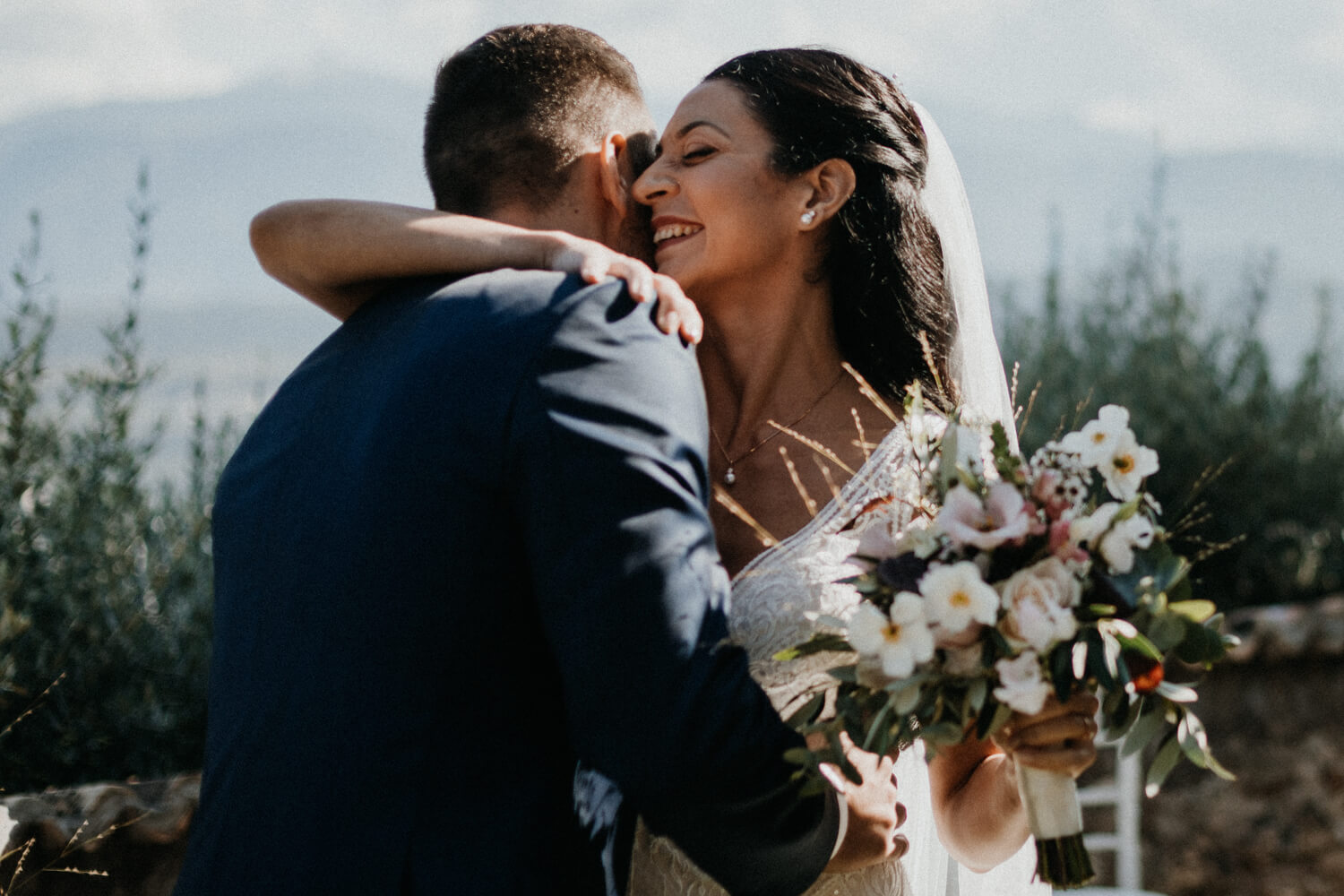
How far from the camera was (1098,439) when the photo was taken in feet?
6.12

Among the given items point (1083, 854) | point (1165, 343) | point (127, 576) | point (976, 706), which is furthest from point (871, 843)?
point (1165, 343)

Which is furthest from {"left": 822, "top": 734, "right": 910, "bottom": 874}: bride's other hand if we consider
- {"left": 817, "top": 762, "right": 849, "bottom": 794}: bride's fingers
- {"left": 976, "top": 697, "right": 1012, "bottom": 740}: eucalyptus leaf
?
{"left": 976, "top": 697, "right": 1012, "bottom": 740}: eucalyptus leaf

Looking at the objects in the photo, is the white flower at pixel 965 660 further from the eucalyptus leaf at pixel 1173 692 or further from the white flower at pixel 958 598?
the eucalyptus leaf at pixel 1173 692

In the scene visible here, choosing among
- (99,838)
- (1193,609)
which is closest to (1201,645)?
(1193,609)

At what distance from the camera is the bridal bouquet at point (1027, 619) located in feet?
5.38

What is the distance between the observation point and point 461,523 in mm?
1603

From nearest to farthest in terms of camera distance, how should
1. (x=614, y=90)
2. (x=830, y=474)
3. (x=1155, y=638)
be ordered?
(x=1155, y=638) → (x=614, y=90) → (x=830, y=474)

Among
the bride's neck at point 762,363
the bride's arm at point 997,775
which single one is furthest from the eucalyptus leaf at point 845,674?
the bride's neck at point 762,363

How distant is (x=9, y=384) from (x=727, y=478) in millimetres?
2187

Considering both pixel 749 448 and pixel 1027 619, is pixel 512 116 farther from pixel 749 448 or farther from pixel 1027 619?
pixel 1027 619

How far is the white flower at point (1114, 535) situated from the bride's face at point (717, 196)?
116 cm

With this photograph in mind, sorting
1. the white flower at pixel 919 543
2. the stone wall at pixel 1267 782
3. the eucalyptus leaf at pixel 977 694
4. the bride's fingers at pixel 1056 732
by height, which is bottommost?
the stone wall at pixel 1267 782

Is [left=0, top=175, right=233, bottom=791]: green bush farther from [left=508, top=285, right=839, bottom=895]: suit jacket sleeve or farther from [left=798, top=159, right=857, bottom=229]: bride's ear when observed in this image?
[left=508, top=285, right=839, bottom=895]: suit jacket sleeve

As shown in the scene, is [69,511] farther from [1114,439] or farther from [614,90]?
[1114,439]
